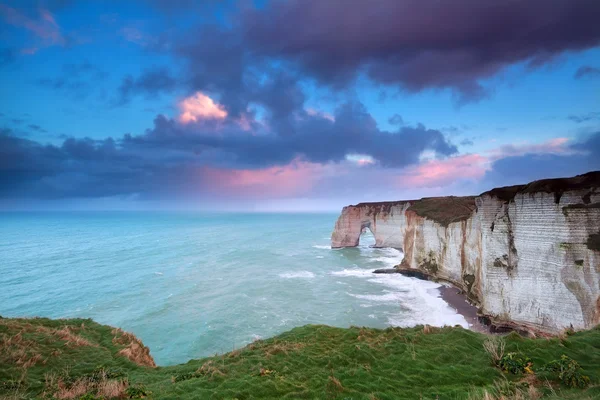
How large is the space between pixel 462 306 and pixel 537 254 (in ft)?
36.2

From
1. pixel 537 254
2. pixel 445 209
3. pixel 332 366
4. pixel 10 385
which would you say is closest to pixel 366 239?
pixel 445 209

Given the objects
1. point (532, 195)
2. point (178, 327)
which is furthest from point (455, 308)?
point (178, 327)

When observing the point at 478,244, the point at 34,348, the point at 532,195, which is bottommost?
the point at 34,348

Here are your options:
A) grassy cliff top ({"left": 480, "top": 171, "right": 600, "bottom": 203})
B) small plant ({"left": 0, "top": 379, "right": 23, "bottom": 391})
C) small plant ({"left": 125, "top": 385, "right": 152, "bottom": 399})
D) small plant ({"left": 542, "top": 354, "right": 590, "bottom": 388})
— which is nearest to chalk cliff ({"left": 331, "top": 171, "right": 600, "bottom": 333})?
grassy cliff top ({"left": 480, "top": 171, "right": 600, "bottom": 203})

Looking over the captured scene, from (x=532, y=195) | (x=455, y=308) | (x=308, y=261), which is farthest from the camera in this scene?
(x=308, y=261)

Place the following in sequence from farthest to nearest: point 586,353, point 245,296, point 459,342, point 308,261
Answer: point 308,261
point 245,296
point 459,342
point 586,353

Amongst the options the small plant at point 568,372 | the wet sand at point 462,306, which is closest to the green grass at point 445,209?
the wet sand at point 462,306

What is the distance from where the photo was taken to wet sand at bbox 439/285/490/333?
26.0 meters

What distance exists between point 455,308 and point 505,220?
1132 cm

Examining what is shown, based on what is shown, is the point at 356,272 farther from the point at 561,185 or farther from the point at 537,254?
the point at 561,185

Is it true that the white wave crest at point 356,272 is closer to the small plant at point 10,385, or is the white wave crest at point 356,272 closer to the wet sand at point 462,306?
the wet sand at point 462,306

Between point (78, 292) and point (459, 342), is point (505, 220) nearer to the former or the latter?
point (459, 342)

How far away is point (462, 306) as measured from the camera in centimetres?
3100

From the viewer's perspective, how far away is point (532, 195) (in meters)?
23.7
